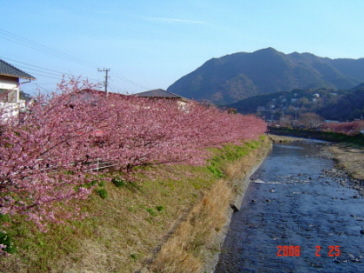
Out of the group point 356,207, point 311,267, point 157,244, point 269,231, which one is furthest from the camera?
point 356,207

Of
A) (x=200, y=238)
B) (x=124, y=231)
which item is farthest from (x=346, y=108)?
(x=124, y=231)

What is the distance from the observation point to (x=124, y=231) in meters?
7.66

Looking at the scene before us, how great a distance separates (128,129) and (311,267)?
6.32 meters

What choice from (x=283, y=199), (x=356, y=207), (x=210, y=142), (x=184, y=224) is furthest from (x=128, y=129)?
(x=356, y=207)

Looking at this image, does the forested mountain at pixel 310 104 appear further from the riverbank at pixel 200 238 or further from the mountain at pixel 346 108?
the riverbank at pixel 200 238

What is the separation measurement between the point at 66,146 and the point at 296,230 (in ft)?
29.1

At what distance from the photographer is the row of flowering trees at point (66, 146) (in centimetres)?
440

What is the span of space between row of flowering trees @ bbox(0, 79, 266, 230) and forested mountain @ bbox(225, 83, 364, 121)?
280ft

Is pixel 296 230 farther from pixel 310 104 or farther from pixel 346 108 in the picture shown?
pixel 310 104

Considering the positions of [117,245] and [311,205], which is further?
[311,205]

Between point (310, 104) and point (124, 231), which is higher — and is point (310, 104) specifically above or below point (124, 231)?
above

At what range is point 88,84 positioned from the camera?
23.4ft

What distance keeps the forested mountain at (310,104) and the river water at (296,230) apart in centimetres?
7822

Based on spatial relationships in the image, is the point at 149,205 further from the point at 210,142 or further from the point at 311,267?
the point at 210,142
